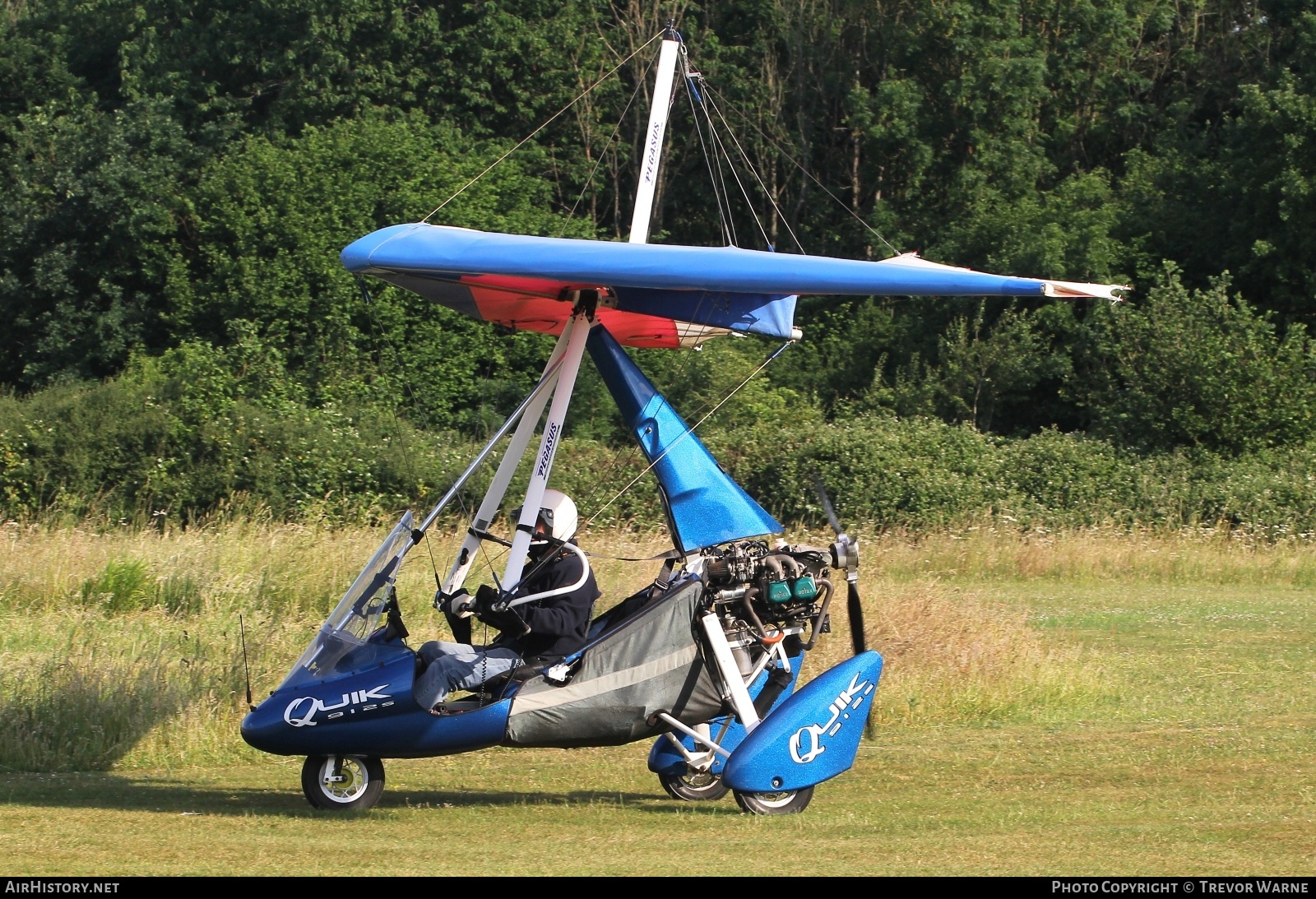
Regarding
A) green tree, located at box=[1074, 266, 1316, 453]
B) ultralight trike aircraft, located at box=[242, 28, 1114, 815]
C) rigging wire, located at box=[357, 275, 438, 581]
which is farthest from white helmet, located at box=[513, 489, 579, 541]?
green tree, located at box=[1074, 266, 1316, 453]

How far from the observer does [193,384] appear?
29.9 m

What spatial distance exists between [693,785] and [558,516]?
1.99 meters

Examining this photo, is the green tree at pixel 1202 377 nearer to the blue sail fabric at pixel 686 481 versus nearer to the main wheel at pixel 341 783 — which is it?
the blue sail fabric at pixel 686 481

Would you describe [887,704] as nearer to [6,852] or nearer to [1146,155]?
[6,852]

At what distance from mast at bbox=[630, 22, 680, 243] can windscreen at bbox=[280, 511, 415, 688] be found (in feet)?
7.79

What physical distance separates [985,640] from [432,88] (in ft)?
101

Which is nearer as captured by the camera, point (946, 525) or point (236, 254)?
point (946, 525)

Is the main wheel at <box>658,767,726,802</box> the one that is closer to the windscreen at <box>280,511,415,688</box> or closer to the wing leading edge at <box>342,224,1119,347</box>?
the windscreen at <box>280,511,415,688</box>

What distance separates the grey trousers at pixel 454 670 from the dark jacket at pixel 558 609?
0.19 metres

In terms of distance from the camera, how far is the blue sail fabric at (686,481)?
894 cm

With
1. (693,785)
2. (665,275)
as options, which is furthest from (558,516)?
(693,785)

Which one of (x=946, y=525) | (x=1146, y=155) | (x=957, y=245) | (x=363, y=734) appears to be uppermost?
(x=1146, y=155)

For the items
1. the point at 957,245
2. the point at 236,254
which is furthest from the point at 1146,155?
the point at 236,254

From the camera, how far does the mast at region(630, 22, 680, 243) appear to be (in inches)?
377
